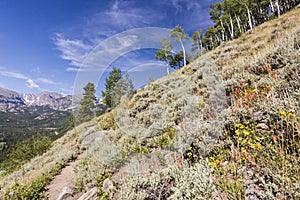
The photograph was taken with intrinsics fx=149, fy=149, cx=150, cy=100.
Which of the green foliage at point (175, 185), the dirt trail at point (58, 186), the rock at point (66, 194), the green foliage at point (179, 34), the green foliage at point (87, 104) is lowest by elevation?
the dirt trail at point (58, 186)

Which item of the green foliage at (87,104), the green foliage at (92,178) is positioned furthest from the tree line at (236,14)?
the green foliage at (92,178)

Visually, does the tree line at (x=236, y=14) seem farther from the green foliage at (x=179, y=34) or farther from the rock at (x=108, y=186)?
the rock at (x=108, y=186)

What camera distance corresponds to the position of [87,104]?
7.88 metres

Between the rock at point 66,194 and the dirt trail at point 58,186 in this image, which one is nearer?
the rock at point 66,194

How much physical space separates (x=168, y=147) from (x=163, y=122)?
1378 millimetres

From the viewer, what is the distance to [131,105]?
858 centimetres

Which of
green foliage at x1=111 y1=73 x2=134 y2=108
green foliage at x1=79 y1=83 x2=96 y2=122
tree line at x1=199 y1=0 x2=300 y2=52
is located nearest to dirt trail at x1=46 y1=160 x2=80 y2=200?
green foliage at x1=79 y1=83 x2=96 y2=122

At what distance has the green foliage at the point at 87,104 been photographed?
21.7 feet

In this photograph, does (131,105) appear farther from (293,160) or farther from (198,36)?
(198,36)

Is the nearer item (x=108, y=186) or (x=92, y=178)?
(x=108, y=186)

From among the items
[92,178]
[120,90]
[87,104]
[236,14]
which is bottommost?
[92,178]

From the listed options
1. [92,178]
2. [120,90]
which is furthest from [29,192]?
[120,90]

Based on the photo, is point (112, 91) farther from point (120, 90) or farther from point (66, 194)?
point (66, 194)

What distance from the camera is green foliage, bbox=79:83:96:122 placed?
6.63m
